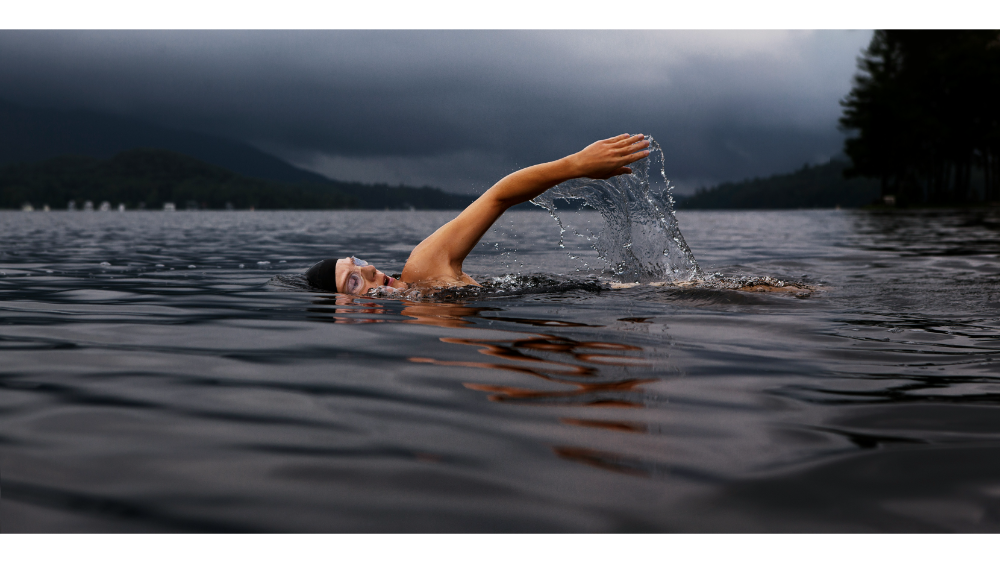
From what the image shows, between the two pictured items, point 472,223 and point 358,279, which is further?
point 358,279

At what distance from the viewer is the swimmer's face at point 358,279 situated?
23.7 feet

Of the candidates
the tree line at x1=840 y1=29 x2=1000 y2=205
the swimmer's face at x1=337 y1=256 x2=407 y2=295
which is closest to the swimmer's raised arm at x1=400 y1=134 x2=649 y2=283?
the swimmer's face at x1=337 y1=256 x2=407 y2=295

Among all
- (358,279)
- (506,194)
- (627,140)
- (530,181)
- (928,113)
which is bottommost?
(358,279)

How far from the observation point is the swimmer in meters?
5.95

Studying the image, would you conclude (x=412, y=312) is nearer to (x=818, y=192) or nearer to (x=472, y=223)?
(x=472, y=223)

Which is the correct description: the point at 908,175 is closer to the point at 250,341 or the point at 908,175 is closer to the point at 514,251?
the point at 514,251

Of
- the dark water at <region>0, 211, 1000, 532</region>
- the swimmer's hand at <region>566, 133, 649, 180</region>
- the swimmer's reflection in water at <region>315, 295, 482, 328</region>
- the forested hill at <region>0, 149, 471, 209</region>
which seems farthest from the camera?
the forested hill at <region>0, 149, 471, 209</region>

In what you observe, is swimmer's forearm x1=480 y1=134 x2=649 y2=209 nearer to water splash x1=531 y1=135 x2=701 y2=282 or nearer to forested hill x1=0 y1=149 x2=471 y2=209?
water splash x1=531 y1=135 x2=701 y2=282

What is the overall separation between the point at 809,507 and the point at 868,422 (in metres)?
1.00

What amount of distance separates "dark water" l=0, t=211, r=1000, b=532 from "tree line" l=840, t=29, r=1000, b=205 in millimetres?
64589

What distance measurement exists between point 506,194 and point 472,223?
17.5 inches

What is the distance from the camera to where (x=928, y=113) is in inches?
2488

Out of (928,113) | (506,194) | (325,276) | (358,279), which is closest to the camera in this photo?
(506,194)

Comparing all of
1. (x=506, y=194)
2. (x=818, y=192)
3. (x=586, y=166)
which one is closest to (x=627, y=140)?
(x=586, y=166)
